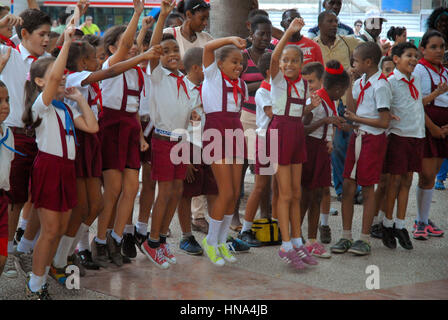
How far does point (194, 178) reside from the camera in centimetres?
573

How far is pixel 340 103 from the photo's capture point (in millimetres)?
7762

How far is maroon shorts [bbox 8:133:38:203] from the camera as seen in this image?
477 cm

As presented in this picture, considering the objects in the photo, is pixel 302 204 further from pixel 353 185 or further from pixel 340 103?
pixel 340 103

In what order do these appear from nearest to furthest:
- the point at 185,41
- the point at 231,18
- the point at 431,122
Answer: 1. the point at 431,122
2. the point at 185,41
3. the point at 231,18

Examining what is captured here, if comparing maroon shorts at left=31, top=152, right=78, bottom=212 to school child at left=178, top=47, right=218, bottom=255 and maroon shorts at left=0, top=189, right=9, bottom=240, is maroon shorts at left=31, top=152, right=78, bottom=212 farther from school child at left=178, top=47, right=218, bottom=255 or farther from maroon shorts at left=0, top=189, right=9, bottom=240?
school child at left=178, top=47, right=218, bottom=255

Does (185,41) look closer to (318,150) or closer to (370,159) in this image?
(318,150)

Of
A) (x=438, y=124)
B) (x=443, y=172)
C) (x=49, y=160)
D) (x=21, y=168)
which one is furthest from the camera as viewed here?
(x=443, y=172)

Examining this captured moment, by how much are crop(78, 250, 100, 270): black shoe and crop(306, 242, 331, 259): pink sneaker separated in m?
1.82

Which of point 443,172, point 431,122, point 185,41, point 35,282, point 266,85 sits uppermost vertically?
point 185,41

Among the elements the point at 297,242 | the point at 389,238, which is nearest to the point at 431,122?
the point at 389,238

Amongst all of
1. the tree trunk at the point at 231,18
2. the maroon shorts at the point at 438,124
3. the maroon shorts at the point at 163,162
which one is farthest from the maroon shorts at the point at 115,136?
the maroon shorts at the point at 438,124

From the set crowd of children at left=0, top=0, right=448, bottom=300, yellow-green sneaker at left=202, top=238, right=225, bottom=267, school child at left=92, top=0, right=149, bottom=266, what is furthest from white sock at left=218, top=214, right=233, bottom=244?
school child at left=92, top=0, right=149, bottom=266

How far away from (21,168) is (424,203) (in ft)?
12.8

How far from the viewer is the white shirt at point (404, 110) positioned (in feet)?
19.8
